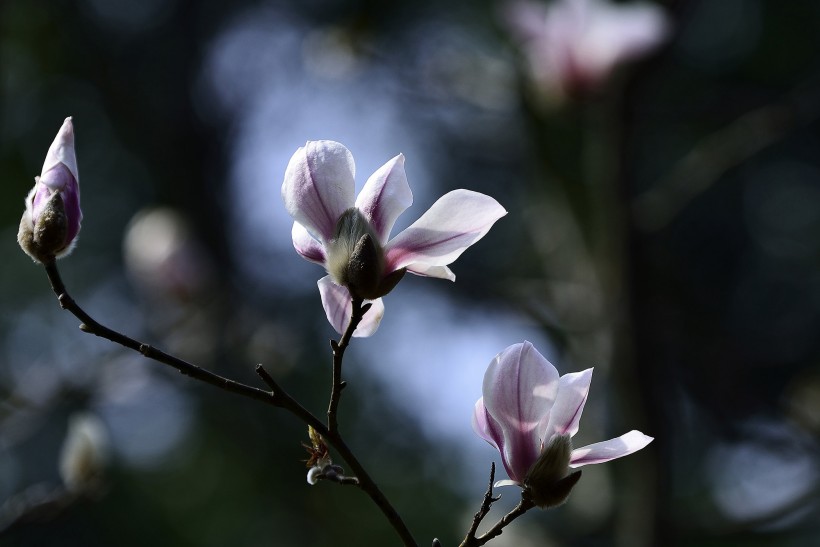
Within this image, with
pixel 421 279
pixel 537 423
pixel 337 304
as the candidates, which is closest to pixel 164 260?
pixel 421 279

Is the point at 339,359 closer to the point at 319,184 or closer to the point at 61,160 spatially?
the point at 319,184

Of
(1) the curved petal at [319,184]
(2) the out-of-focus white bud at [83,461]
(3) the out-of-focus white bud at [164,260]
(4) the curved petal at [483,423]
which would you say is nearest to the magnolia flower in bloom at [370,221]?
(1) the curved petal at [319,184]

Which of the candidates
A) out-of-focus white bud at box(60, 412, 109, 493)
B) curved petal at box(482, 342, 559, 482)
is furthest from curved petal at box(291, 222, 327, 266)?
out-of-focus white bud at box(60, 412, 109, 493)

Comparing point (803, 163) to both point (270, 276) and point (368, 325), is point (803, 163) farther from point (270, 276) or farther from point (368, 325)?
point (368, 325)

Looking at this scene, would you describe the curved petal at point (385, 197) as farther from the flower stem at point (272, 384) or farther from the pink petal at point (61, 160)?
the pink petal at point (61, 160)

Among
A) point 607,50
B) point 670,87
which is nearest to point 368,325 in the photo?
point 607,50
